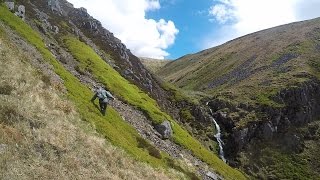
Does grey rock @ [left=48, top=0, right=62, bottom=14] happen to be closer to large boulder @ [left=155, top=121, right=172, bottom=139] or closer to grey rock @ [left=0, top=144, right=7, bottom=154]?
large boulder @ [left=155, top=121, right=172, bottom=139]

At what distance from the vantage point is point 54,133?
92.7ft

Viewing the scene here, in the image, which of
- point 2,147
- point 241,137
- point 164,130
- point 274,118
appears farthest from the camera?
point 274,118

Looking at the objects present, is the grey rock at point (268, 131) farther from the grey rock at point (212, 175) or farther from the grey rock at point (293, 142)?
the grey rock at point (212, 175)

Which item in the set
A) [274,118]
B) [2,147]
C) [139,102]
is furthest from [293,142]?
[2,147]

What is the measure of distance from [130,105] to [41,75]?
76.1 ft

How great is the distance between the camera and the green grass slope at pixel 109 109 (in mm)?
39438

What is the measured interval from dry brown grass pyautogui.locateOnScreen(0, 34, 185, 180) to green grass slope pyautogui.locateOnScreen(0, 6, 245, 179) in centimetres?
335

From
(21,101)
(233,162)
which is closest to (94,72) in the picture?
(21,101)

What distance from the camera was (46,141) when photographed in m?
26.6

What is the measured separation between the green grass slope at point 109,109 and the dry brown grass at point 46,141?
335cm

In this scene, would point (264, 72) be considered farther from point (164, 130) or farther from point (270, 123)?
point (164, 130)

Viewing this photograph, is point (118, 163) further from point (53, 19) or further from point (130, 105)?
point (53, 19)

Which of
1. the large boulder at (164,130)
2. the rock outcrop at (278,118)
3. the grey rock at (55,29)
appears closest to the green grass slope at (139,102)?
the large boulder at (164,130)

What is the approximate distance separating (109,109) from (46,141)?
22031 millimetres
